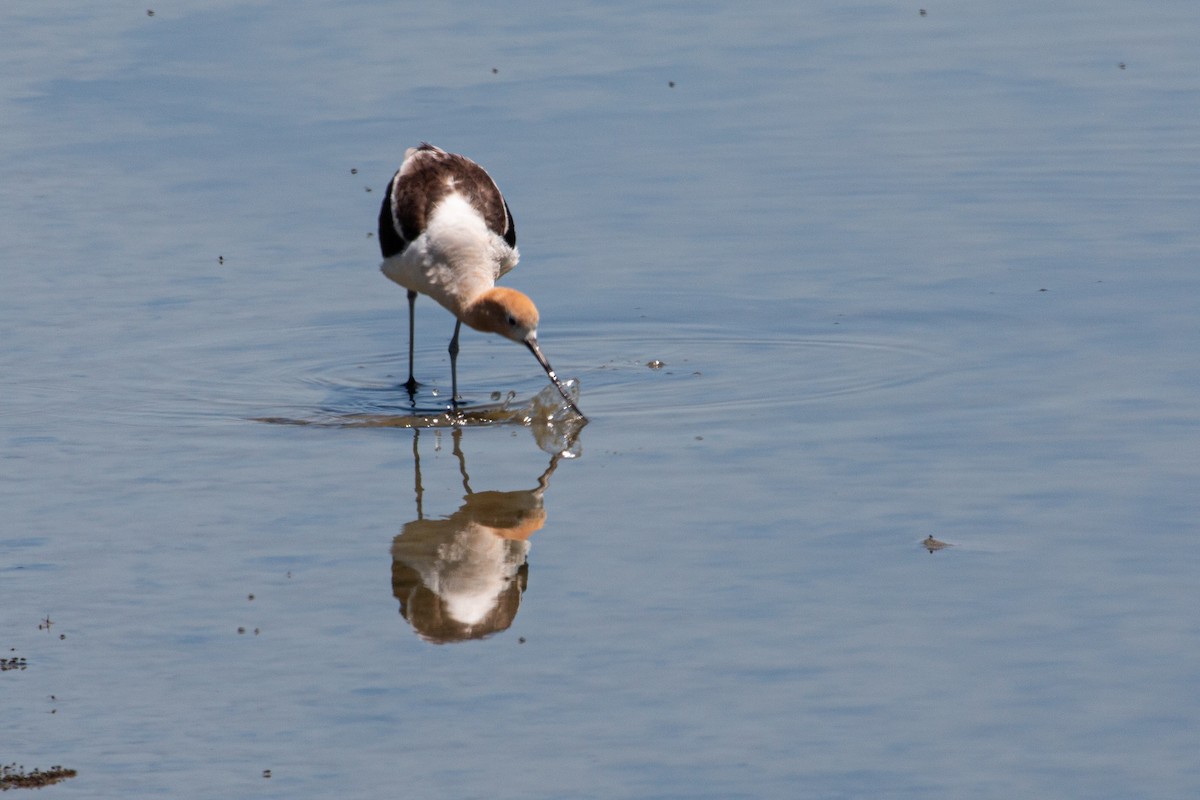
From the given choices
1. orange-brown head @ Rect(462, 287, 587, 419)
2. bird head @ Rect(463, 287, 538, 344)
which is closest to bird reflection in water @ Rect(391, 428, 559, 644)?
orange-brown head @ Rect(462, 287, 587, 419)

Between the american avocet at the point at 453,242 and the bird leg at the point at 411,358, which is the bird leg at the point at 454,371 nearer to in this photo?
the american avocet at the point at 453,242

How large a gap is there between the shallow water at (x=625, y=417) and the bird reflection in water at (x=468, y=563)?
1.2 inches

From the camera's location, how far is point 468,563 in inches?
348

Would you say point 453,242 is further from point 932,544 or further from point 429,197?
point 932,544

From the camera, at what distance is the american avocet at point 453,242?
36.5 feet

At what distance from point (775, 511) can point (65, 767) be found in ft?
11.4

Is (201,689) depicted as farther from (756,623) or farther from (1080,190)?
(1080,190)

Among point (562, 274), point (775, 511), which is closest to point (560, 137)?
point (562, 274)

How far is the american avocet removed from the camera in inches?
438

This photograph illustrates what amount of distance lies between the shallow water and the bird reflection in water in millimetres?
32

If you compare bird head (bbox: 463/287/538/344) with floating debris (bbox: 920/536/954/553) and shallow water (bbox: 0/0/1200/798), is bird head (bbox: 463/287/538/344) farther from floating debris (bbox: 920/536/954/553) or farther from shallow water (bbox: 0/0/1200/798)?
floating debris (bbox: 920/536/954/553)

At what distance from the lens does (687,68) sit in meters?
18.0

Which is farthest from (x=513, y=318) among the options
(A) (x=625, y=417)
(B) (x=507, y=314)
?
(A) (x=625, y=417)

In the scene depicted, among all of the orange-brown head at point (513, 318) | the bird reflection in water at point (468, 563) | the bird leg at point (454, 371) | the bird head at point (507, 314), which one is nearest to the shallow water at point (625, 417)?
the bird reflection in water at point (468, 563)
